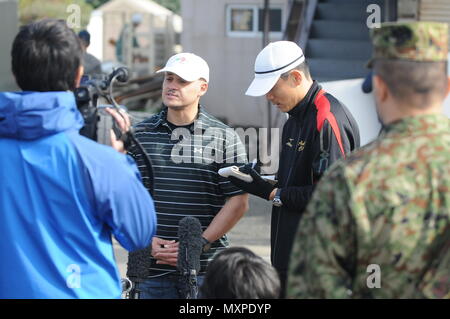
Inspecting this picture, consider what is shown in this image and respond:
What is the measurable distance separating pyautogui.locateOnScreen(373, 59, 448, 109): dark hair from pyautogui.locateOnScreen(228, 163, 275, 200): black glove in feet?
5.65

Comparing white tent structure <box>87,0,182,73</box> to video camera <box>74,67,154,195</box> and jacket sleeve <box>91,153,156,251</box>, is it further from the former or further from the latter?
jacket sleeve <box>91,153,156,251</box>

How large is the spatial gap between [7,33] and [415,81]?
11420 millimetres

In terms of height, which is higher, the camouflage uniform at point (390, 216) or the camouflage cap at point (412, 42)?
the camouflage cap at point (412, 42)

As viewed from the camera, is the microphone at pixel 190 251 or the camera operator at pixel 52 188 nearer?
the camera operator at pixel 52 188

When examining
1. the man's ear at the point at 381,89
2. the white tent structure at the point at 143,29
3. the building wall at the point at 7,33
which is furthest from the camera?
the white tent structure at the point at 143,29

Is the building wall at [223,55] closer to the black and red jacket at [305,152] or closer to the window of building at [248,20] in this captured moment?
the window of building at [248,20]

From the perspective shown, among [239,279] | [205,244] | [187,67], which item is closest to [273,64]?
[187,67]

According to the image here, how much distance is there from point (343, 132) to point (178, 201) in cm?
96

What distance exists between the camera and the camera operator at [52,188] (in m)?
2.62

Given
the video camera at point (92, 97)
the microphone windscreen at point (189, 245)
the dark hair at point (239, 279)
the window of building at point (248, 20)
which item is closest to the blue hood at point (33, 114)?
the video camera at point (92, 97)

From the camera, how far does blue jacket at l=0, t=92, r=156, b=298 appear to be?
8.60ft

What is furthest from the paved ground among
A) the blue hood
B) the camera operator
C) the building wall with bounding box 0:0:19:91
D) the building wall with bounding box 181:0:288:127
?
the building wall with bounding box 181:0:288:127
